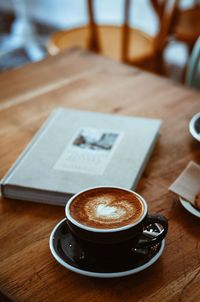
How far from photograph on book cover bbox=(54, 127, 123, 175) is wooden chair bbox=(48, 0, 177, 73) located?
973 mm

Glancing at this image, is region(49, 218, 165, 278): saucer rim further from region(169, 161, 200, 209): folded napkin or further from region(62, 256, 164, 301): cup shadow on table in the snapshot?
region(169, 161, 200, 209): folded napkin

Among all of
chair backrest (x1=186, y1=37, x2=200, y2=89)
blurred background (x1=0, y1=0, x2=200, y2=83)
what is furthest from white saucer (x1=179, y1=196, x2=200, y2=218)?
blurred background (x1=0, y1=0, x2=200, y2=83)

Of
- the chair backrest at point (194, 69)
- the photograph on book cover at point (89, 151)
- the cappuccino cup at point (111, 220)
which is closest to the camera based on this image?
the cappuccino cup at point (111, 220)

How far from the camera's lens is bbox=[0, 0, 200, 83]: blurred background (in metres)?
1.83

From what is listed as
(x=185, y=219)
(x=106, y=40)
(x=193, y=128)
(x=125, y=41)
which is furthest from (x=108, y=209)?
(x=106, y=40)

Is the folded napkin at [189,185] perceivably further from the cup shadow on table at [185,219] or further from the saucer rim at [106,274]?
the saucer rim at [106,274]

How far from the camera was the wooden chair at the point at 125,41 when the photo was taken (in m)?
1.79

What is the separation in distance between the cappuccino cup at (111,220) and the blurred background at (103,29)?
4.04ft

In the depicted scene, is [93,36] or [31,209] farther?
[93,36]

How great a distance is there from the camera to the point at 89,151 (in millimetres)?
775

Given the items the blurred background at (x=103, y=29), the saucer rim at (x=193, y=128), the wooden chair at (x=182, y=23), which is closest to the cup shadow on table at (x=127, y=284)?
the saucer rim at (x=193, y=128)

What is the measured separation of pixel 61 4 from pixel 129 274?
111 inches

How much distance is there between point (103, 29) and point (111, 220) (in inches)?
62.2

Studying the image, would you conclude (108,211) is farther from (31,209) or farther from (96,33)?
(96,33)
